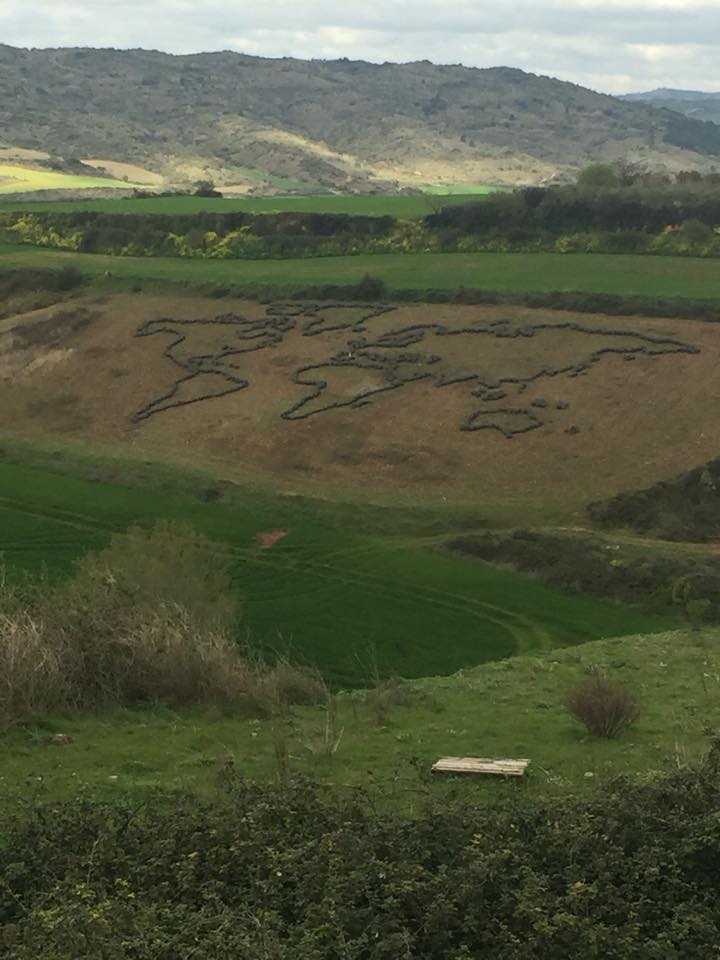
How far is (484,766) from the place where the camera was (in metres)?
18.0

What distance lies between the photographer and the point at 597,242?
84438 millimetres

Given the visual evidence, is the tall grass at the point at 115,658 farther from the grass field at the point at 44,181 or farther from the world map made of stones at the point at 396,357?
the grass field at the point at 44,181

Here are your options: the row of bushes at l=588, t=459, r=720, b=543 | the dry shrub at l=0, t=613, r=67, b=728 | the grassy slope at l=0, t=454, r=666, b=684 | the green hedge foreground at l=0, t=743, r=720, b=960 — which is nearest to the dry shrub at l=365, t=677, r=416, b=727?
the grassy slope at l=0, t=454, r=666, b=684

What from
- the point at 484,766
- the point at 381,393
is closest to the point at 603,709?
the point at 484,766

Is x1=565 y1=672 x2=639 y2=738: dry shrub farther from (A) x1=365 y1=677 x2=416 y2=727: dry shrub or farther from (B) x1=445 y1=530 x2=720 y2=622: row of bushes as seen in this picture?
(B) x1=445 y1=530 x2=720 y2=622: row of bushes

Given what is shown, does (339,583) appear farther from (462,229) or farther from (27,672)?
(462,229)

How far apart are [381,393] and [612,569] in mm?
23248

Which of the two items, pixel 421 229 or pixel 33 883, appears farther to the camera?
pixel 421 229

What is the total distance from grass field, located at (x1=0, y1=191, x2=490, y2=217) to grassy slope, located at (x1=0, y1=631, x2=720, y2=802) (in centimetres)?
8007

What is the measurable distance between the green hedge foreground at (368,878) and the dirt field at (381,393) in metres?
36.4

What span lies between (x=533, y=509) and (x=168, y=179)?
A: 434 ft

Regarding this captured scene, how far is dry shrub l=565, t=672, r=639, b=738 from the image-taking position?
65.6 feet

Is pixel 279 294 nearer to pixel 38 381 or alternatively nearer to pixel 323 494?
pixel 38 381

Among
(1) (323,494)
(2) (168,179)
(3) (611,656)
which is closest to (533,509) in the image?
(1) (323,494)
